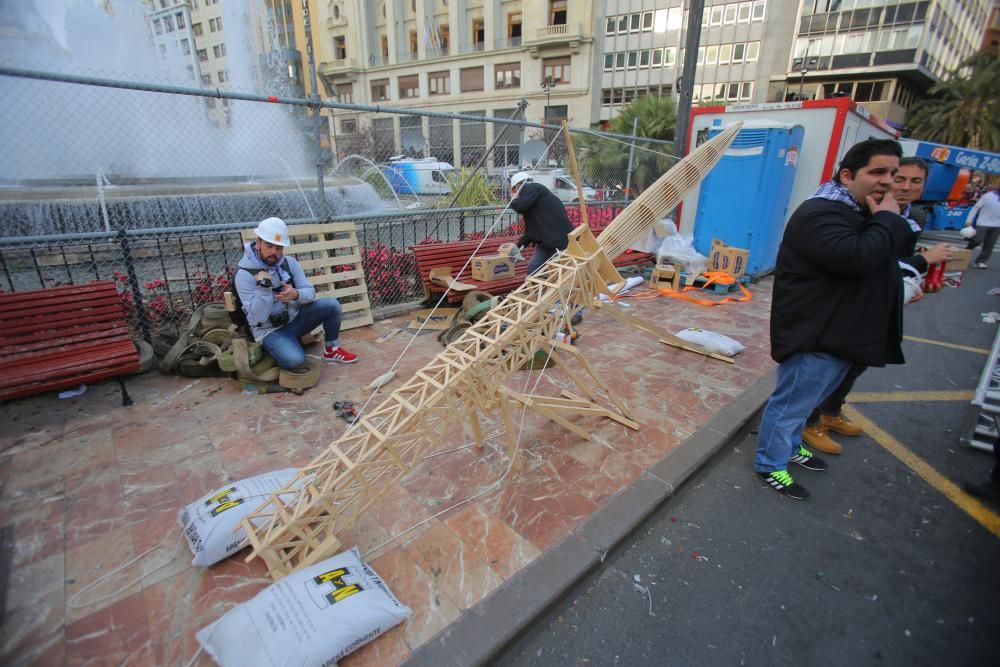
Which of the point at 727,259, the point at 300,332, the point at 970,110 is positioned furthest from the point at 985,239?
the point at 970,110

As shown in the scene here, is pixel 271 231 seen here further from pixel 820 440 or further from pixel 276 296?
pixel 820 440

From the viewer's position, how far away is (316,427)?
3525 millimetres

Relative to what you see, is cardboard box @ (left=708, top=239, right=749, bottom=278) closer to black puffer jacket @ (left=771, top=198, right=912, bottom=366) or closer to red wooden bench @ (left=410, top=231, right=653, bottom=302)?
red wooden bench @ (left=410, top=231, right=653, bottom=302)

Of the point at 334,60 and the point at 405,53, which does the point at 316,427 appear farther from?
the point at 334,60

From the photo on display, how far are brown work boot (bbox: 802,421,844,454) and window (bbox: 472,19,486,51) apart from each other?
4335 centimetres

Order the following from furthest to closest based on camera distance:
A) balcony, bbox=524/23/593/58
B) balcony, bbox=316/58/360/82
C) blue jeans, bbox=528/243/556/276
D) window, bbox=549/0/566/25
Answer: balcony, bbox=316/58/360/82, window, bbox=549/0/566/25, balcony, bbox=524/23/593/58, blue jeans, bbox=528/243/556/276

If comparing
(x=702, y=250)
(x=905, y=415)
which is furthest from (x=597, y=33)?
(x=905, y=415)

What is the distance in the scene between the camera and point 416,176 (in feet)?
42.5

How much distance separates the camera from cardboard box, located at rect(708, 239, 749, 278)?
7.43 metres

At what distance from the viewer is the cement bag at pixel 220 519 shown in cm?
223

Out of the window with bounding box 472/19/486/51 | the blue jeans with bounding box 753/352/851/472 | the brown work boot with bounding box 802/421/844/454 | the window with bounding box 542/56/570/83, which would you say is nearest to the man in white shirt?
the brown work boot with bounding box 802/421/844/454

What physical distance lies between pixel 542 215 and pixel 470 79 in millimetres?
38832

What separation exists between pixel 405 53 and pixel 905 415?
4650 cm

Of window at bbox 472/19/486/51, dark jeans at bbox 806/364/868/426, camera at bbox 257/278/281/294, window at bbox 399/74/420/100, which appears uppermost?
window at bbox 472/19/486/51
